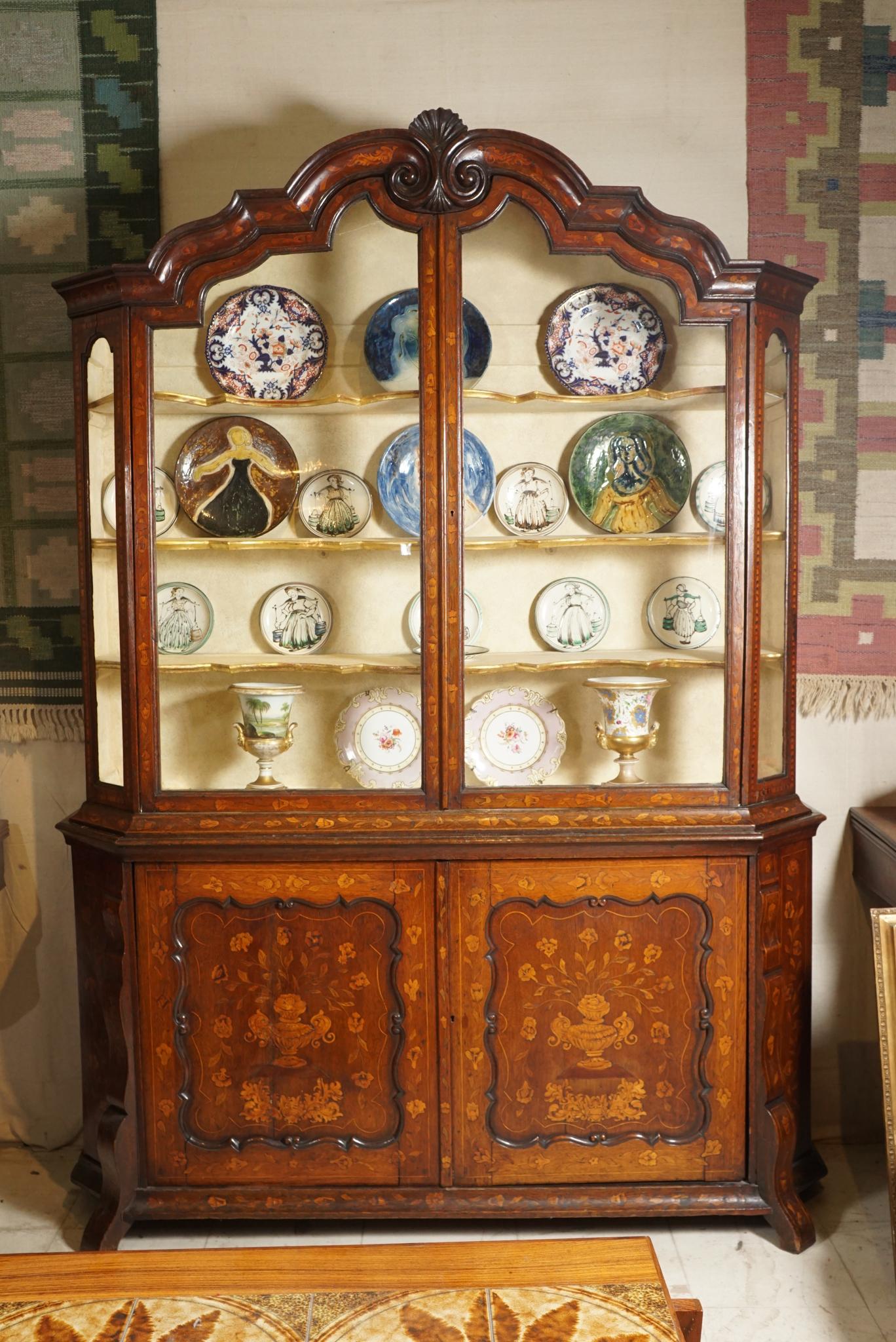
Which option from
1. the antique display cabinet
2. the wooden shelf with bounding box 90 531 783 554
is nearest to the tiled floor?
the antique display cabinet

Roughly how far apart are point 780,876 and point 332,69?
2110 millimetres

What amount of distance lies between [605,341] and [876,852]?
1.31m

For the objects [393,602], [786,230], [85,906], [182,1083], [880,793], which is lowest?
[182,1083]

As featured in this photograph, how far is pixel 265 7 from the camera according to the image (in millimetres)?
2547

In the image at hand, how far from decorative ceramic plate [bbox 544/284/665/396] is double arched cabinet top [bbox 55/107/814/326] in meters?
0.08

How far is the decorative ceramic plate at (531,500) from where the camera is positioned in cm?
233

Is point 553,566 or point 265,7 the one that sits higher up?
point 265,7

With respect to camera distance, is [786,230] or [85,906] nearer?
[85,906]

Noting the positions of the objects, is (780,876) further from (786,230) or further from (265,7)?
(265,7)

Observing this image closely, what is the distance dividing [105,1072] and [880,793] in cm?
191

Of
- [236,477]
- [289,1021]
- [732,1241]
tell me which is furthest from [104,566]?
[732,1241]

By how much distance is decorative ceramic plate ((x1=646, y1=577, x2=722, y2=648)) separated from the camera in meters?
2.25

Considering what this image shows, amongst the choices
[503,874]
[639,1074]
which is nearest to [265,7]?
[503,874]

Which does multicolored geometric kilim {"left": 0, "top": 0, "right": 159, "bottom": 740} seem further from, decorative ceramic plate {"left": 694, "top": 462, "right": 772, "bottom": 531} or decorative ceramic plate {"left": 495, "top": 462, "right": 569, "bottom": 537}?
decorative ceramic plate {"left": 694, "top": 462, "right": 772, "bottom": 531}
